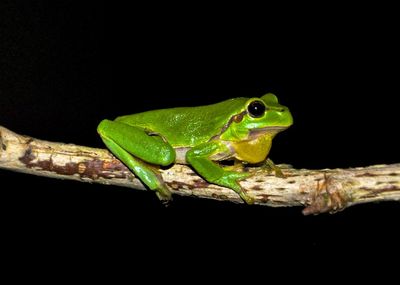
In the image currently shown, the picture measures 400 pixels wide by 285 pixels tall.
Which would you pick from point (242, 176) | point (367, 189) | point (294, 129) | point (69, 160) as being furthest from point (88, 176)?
point (294, 129)

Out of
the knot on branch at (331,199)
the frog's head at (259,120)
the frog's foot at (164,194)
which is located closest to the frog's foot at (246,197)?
the knot on branch at (331,199)

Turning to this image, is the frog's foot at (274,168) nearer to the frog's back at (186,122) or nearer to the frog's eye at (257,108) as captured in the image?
the frog's eye at (257,108)

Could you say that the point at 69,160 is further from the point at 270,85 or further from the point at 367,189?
the point at 270,85

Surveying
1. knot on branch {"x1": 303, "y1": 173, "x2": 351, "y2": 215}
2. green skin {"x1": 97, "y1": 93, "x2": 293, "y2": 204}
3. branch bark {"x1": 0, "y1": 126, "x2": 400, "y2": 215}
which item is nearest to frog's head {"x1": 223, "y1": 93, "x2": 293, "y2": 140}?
green skin {"x1": 97, "y1": 93, "x2": 293, "y2": 204}

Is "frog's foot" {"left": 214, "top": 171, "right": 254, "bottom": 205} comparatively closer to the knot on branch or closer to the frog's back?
the knot on branch

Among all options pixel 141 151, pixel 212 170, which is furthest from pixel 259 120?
pixel 141 151
